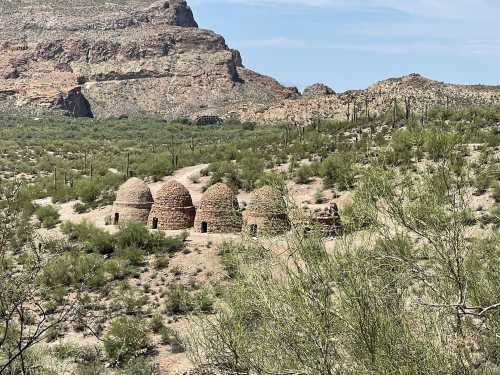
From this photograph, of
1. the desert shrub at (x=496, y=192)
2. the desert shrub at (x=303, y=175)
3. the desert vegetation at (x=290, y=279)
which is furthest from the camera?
the desert shrub at (x=303, y=175)

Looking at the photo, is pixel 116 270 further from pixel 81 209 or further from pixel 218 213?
pixel 81 209

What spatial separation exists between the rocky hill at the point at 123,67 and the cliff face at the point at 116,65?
16 cm

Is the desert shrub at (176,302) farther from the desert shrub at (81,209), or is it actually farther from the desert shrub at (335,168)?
the desert shrub at (81,209)

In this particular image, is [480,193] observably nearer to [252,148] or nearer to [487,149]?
[487,149]

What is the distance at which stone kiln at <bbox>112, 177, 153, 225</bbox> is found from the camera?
23.0 meters

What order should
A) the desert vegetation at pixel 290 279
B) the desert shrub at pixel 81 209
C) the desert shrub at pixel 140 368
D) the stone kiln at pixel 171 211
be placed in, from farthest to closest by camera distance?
the desert shrub at pixel 81 209 → the stone kiln at pixel 171 211 → the desert shrub at pixel 140 368 → the desert vegetation at pixel 290 279

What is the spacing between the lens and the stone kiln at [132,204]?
75.3 feet

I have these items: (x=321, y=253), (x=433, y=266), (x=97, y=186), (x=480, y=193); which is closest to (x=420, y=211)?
(x=433, y=266)

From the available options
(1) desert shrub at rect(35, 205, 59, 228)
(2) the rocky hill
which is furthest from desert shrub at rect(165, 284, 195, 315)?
(2) the rocky hill

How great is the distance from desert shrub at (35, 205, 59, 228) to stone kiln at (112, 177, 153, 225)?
353 cm

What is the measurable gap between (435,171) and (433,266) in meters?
1.61

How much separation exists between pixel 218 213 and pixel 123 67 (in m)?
93.6

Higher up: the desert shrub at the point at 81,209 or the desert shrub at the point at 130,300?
the desert shrub at the point at 81,209

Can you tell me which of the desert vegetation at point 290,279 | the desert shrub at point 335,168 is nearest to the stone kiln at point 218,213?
the desert vegetation at point 290,279
